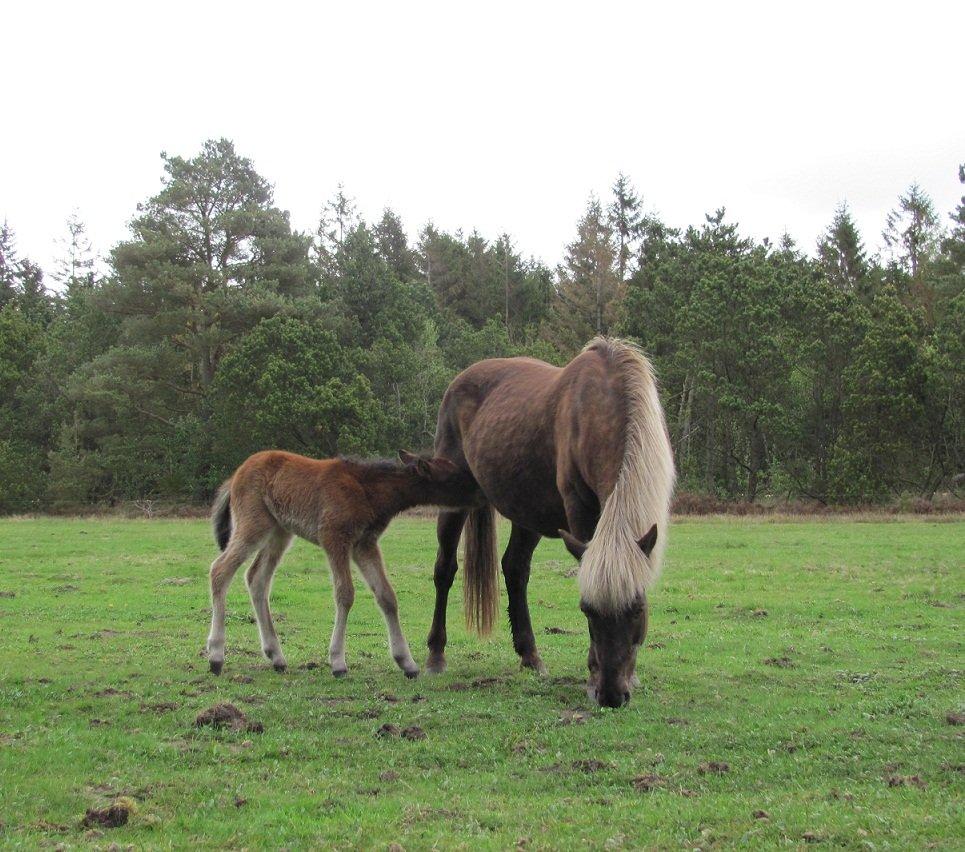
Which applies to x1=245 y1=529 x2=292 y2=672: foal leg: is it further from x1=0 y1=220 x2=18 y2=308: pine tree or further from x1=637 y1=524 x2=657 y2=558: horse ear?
x1=0 y1=220 x2=18 y2=308: pine tree

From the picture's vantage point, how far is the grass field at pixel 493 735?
416cm

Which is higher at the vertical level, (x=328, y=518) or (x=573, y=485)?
(x=573, y=485)

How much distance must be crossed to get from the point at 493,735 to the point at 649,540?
1573 millimetres

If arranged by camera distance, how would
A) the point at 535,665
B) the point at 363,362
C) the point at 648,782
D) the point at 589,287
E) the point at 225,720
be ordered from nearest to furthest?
the point at 648,782
the point at 225,720
the point at 535,665
the point at 363,362
the point at 589,287

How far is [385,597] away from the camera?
778 cm

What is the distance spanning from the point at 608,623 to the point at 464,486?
2.81 meters

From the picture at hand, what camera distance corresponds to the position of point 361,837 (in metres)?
4.02

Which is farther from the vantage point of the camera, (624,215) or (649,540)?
(624,215)

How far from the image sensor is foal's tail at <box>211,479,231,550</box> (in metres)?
8.62

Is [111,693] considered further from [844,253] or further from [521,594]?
[844,253]

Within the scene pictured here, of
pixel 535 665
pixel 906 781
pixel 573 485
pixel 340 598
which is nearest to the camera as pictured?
pixel 906 781

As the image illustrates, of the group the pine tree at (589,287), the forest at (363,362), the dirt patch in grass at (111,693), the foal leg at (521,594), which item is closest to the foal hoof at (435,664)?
the foal leg at (521,594)

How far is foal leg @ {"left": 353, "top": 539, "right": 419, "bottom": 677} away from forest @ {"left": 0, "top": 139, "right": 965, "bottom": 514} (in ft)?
96.0

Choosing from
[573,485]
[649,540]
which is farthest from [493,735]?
[573,485]
